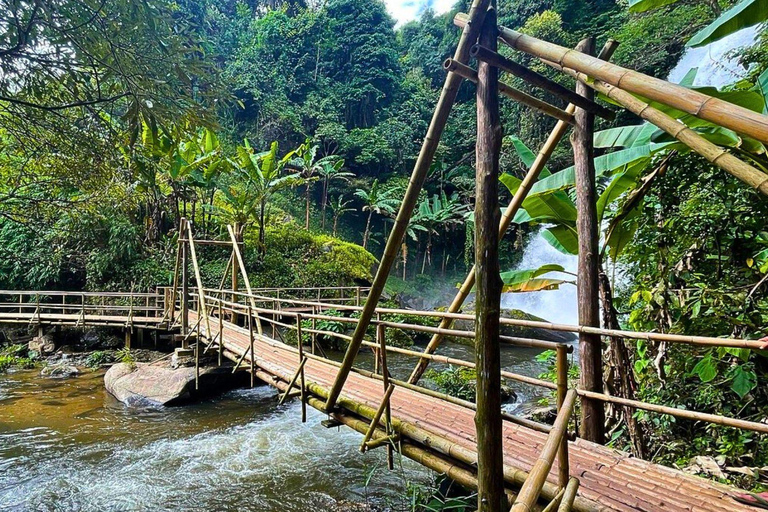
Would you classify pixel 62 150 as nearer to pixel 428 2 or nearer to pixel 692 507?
pixel 692 507

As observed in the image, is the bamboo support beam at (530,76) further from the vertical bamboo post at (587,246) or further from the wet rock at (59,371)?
the wet rock at (59,371)

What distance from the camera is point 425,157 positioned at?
2176 mm

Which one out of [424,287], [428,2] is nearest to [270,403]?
[424,287]

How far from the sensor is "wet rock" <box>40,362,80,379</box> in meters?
8.55

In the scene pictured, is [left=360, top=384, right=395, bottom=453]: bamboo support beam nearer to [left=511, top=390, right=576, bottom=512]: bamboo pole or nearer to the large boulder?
[left=511, top=390, right=576, bottom=512]: bamboo pole

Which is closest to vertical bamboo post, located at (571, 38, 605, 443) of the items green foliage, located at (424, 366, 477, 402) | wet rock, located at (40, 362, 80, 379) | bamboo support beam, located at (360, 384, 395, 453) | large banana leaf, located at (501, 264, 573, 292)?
large banana leaf, located at (501, 264, 573, 292)

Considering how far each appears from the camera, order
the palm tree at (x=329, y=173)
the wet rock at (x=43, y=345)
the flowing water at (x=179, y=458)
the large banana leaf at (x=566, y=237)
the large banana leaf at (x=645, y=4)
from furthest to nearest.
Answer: the palm tree at (x=329, y=173) < the wet rock at (x=43, y=345) < the flowing water at (x=179, y=458) < the large banana leaf at (x=566, y=237) < the large banana leaf at (x=645, y=4)

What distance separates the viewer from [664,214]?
143 inches

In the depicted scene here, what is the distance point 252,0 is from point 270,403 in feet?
85.0

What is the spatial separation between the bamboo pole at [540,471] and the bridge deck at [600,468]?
627 mm

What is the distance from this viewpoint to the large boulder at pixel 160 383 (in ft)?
23.2

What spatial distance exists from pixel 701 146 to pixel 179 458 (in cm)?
616

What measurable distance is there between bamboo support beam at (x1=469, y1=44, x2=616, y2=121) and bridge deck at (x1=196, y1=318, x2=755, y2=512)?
78.0 inches

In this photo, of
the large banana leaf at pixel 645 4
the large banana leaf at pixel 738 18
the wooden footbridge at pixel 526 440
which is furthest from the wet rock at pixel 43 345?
the large banana leaf at pixel 738 18
